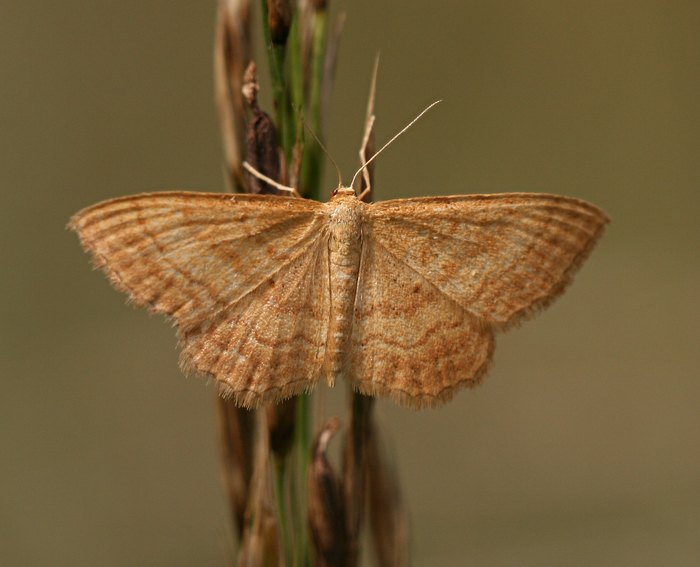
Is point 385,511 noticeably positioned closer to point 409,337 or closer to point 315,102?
point 409,337

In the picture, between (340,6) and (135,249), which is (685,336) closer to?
(340,6)

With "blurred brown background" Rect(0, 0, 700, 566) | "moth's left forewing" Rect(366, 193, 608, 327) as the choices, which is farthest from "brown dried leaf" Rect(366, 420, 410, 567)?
"blurred brown background" Rect(0, 0, 700, 566)

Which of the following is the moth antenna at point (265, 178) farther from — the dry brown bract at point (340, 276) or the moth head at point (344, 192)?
the moth head at point (344, 192)

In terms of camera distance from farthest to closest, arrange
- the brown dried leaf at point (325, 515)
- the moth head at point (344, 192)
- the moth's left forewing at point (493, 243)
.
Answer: the moth head at point (344, 192) < the moth's left forewing at point (493, 243) < the brown dried leaf at point (325, 515)

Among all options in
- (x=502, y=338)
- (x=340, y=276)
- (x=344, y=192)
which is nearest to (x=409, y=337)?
(x=340, y=276)

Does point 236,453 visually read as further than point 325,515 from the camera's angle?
Yes

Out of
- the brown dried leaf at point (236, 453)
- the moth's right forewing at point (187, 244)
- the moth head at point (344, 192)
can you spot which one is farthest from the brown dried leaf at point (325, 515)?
the moth head at point (344, 192)

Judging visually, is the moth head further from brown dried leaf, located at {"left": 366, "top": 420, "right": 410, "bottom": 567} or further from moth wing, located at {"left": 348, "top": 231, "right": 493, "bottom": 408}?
brown dried leaf, located at {"left": 366, "top": 420, "right": 410, "bottom": 567}
